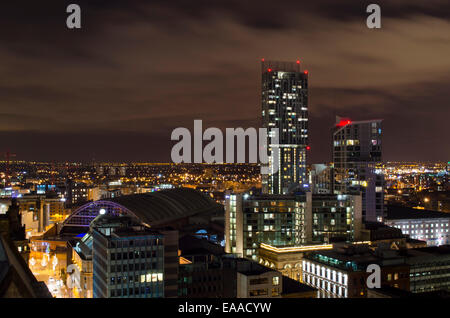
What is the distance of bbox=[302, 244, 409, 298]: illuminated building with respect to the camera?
190 feet

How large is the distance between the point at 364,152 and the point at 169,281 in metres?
73.7

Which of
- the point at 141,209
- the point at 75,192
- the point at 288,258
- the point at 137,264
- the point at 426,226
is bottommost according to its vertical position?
the point at 426,226

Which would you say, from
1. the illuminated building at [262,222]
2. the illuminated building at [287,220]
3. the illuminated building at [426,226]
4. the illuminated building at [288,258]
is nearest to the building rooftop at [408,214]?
the illuminated building at [426,226]

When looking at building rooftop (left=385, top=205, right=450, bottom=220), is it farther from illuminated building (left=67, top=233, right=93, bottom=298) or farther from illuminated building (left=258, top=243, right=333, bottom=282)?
illuminated building (left=67, top=233, right=93, bottom=298)

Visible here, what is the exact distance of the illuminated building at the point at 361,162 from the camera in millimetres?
109500

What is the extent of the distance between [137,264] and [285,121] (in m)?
112

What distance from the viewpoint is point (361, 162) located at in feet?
363

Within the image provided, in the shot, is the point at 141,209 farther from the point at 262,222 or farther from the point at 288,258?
the point at 288,258

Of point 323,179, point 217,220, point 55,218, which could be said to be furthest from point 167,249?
point 55,218

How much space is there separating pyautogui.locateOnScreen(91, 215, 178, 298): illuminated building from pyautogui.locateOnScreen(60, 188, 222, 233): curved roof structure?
38547 mm

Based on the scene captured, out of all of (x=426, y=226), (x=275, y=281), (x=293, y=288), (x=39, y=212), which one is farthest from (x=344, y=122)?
(x=39, y=212)

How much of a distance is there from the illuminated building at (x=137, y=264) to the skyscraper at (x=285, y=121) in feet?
333
